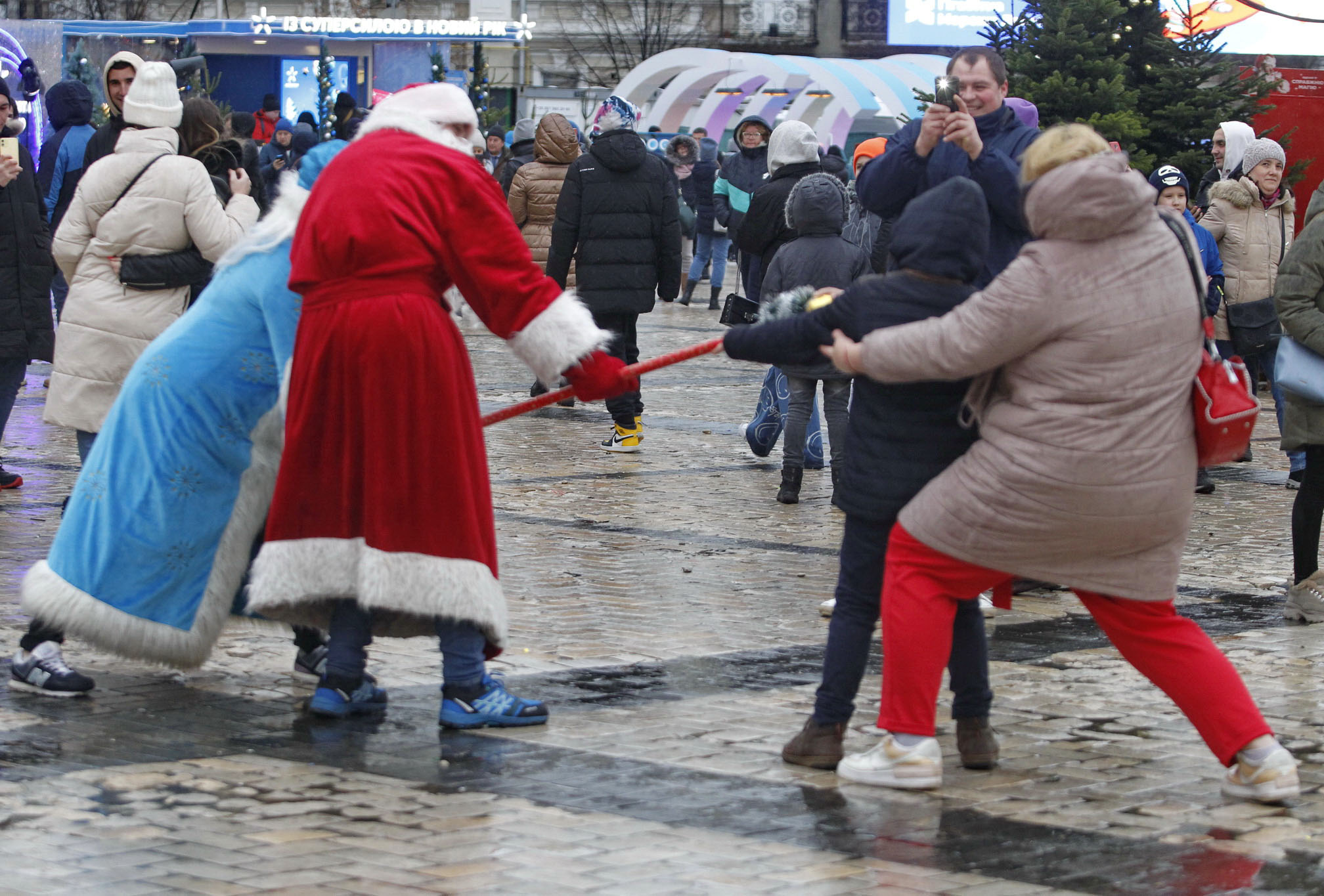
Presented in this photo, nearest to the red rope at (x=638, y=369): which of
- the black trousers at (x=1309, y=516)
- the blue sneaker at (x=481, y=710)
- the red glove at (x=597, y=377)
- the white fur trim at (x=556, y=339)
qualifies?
the red glove at (x=597, y=377)

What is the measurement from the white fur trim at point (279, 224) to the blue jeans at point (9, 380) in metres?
3.78

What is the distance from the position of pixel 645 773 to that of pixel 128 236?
3.06 metres

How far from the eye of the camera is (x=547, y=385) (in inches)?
201

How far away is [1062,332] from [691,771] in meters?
1.39

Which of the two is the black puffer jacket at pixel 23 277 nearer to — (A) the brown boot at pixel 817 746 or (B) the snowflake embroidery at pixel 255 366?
(B) the snowflake embroidery at pixel 255 366

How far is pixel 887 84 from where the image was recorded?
119 ft

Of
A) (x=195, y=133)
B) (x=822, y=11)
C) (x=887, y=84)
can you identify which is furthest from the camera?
(x=822, y=11)

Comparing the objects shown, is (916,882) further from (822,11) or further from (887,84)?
(822,11)

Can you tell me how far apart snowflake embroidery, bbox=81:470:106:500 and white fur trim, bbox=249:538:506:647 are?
0.52 meters

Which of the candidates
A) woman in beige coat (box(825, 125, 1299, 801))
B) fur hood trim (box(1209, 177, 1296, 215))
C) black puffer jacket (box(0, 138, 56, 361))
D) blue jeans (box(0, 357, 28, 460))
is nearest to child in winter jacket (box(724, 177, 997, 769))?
woman in beige coat (box(825, 125, 1299, 801))

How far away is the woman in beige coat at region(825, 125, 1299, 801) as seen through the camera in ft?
13.8

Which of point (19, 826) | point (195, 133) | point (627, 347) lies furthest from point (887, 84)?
point (19, 826)

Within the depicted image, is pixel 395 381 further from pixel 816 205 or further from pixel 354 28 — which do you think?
pixel 354 28

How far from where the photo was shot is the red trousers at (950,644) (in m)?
4.36
